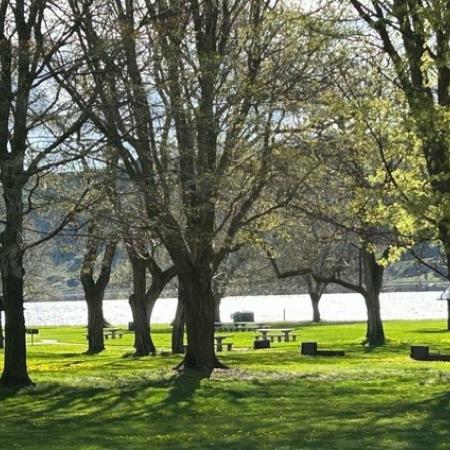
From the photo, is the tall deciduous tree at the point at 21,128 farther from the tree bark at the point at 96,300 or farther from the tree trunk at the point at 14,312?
the tree bark at the point at 96,300

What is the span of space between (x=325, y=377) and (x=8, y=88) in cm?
948

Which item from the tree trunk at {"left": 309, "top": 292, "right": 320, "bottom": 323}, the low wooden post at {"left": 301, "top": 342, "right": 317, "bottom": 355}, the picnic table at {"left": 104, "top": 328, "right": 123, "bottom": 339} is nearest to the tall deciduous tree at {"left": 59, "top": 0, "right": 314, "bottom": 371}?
the low wooden post at {"left": 301, "top": 342, "right": 317, "bottom": 355}

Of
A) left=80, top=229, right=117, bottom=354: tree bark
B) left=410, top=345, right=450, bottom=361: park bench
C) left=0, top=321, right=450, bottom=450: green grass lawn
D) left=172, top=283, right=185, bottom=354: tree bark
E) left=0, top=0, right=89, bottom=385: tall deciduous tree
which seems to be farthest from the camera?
left=80, top=229, right=117, bottom=354: tree bark

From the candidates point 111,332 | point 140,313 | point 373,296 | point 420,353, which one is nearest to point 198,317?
point 420,353

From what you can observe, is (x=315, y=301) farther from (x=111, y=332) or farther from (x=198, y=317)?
(x=198, y=317)

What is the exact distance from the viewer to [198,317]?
22.4m

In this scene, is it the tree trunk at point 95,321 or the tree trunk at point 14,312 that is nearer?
the tree trunk at point 14,312

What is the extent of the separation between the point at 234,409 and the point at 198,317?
7548 mm

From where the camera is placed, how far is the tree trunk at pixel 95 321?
1441 inches

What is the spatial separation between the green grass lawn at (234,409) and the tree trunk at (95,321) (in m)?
13.1

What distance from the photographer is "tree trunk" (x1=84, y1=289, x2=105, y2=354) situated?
3659 cm

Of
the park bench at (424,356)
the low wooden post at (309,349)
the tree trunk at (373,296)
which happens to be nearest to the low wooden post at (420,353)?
the park bench at (424,356)

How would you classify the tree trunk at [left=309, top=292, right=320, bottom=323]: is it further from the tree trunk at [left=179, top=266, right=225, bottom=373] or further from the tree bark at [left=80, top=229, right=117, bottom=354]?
the tree trunk at [left=179, top=266, right=225, bottom=373]

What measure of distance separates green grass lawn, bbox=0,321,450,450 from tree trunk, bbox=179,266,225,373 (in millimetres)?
882
